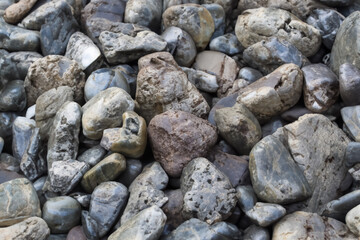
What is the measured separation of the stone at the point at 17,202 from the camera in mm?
2795

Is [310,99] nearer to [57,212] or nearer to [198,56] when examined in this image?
[198,56]

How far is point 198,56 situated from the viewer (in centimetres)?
384

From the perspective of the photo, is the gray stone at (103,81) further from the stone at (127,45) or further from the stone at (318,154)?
the stone at (318,154)

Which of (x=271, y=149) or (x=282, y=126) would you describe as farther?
(x=282, y=126)

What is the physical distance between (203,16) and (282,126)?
44.9 inches

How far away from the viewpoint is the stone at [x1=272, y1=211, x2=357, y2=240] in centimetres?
259

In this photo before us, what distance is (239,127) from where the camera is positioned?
305 centimetres

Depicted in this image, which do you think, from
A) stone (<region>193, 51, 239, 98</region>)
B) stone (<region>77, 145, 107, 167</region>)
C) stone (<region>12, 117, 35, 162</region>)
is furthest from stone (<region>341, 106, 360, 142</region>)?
stone (<region>12, 117, 35, 162</region>)

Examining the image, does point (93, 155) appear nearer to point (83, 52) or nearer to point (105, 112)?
point (105, 112)

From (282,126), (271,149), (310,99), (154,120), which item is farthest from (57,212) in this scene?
(310,99)

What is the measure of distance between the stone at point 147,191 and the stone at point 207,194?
0.15 m

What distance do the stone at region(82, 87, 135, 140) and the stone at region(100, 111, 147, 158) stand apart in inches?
3.2

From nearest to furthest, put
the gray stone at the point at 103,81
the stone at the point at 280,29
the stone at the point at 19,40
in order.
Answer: the gray stone at the point at 103,81 < the stone at the point at 280,29 < the stone at the point at 19,40

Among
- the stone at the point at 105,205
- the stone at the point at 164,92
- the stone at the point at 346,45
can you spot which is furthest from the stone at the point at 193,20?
the stone at the point at 105,205
